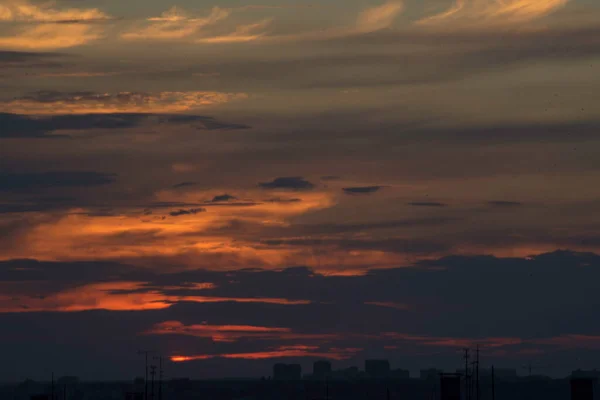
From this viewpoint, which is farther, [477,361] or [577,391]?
[477,361]

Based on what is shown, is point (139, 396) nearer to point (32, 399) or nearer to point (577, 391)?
point (32, 399)

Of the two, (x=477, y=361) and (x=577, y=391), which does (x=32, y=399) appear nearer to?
(x=477, y=361)

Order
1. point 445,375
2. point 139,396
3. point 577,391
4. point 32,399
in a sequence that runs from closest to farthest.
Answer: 1. point 577,391
2. point 445,375
3. point 32,399
4. point 139,396

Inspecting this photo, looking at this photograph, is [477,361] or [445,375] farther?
[477,361]

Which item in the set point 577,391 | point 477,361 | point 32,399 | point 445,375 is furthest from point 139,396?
point 577,391

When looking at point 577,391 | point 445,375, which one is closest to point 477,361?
point 445,375

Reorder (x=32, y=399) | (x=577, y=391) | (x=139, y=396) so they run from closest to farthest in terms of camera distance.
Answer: (x=577, y=391), (x=32, y=399), (x=139, y=396)

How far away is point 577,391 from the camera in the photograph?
11456 centimetres

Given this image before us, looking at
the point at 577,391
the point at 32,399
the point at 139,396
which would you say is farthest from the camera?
the point at 139,396

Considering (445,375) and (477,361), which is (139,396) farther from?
(445,375)

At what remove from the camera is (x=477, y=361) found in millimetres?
146000

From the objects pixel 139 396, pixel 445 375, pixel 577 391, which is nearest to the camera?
pixel 577 391

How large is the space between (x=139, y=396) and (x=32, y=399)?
2399 centimetres

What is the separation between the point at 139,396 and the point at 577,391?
6708 cm
